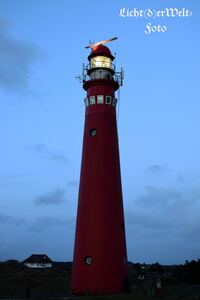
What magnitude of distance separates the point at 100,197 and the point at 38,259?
6778cm

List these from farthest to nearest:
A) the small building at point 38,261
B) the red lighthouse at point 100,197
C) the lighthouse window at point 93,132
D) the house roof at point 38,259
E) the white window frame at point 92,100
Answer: the house roof at point 38,259
the small building at point 38,261
the white window frame at point 92,100
the lighthouse window at point 93,132
the red lighthouse at point 100,197

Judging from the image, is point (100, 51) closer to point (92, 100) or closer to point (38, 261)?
point (92, 100)

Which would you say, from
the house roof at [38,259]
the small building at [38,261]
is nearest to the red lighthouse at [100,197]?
the small building at [38,261]

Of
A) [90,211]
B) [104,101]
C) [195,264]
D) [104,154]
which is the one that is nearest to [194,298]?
[90,211]

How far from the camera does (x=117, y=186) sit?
29.0 metres

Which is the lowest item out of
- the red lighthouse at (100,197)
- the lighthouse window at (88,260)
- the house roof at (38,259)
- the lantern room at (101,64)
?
the lighthouse window at (88,260)

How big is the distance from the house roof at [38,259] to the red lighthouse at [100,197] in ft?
214

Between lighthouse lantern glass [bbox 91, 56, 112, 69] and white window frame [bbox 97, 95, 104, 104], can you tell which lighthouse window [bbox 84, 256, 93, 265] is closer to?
white window frame [bbox 97, 95, 104, 104]

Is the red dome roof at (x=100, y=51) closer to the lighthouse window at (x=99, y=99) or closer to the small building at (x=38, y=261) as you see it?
the lighthouse window at (x=99, y=99)

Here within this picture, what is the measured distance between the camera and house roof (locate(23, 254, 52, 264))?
91262mm

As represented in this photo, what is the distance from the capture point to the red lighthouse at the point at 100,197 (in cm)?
2753

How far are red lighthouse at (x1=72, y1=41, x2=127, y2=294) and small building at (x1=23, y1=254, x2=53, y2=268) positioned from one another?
62932 millimetres

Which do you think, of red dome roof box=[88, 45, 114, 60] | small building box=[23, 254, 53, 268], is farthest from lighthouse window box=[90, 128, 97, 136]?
small building box=[23, 254, 53, 268]

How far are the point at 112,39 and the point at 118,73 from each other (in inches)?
106
